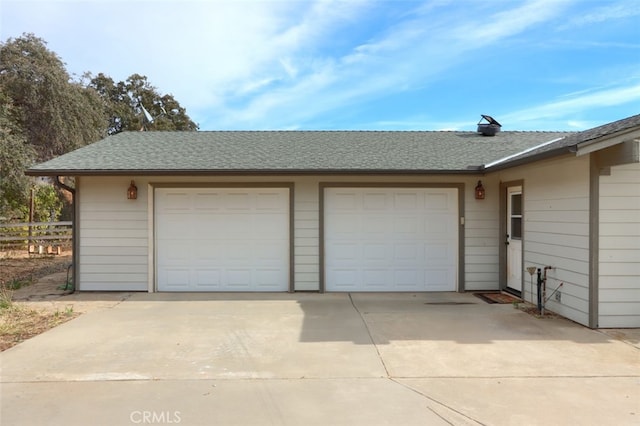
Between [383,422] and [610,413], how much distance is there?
176cm

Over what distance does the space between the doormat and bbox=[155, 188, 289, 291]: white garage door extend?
12.1ft

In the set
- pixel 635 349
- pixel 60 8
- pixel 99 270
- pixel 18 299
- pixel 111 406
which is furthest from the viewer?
pixel 60 8

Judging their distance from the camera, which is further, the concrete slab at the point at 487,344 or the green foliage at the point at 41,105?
the green foliage at the point at 41,105

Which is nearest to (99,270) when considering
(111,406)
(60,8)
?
(111,406)

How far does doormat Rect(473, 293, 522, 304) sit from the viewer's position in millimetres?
7684

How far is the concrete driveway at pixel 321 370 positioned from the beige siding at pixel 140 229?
6.05ft

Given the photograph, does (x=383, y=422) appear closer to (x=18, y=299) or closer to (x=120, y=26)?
Answer: (x=18, y=299)

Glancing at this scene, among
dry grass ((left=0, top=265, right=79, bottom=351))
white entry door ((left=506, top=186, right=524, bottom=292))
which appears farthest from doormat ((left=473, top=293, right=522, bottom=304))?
dry grass ((left=0, top=265, right=79, bottom=351))

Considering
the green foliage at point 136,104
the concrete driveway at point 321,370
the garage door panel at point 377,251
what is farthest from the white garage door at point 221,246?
the green foliage at point 136,104

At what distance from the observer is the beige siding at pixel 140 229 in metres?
8.49

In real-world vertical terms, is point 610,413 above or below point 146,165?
below

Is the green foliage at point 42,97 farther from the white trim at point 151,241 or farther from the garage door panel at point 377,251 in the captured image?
the garage door panel at point 377,251

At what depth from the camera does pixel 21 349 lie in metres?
4.97

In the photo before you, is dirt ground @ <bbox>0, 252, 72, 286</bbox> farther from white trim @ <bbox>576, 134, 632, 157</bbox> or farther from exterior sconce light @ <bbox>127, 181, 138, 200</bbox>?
white trim @ <bbox>576, 134, 632, 157</bbox>
